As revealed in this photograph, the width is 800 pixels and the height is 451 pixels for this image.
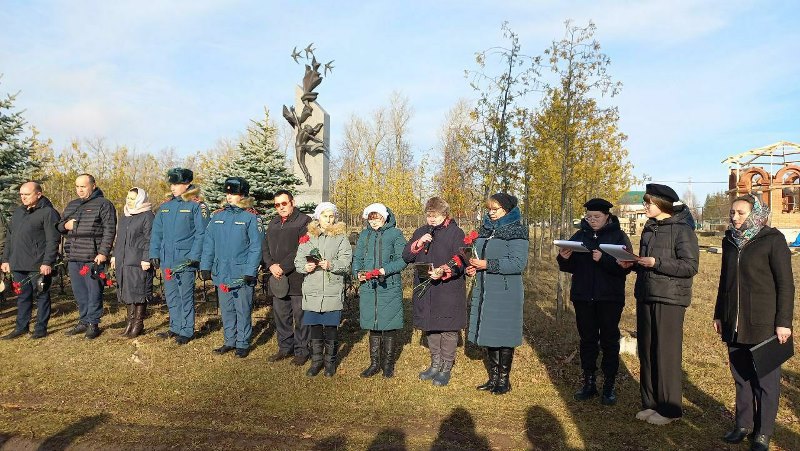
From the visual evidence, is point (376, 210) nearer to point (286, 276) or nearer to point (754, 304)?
point (286, 276)

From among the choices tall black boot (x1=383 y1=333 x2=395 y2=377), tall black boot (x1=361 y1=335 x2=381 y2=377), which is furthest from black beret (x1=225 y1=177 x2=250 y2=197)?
tall black boot (x1=383 y1=333 x2=395 y2=377)

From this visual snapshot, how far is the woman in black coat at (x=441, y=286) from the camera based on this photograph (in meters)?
5.41

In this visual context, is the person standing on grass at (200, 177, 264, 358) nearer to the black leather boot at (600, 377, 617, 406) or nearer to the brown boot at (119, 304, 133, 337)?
the brown boot at (119, 304, 133, 337)

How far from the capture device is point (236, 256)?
6.35 meters

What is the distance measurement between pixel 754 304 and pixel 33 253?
27.1ft

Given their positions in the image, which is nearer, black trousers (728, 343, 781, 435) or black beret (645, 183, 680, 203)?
black trousers (728, 343, 781, 435)

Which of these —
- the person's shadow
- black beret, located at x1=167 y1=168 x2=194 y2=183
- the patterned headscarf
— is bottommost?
the person's shadow

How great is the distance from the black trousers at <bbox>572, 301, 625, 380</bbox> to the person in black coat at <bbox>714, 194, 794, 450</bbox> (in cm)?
100

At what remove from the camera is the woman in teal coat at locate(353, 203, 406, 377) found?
5613mm

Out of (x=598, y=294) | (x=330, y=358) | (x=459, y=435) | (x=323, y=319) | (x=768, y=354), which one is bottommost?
(x=459, y=435)

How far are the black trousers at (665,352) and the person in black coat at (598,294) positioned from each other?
0.48m

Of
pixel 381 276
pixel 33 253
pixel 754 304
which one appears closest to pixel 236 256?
Answer: pixel 381 276

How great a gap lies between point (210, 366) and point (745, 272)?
5281 millimetres

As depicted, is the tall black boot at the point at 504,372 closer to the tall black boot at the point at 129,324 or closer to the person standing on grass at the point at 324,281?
the person standing on grass at the point at 324,281
